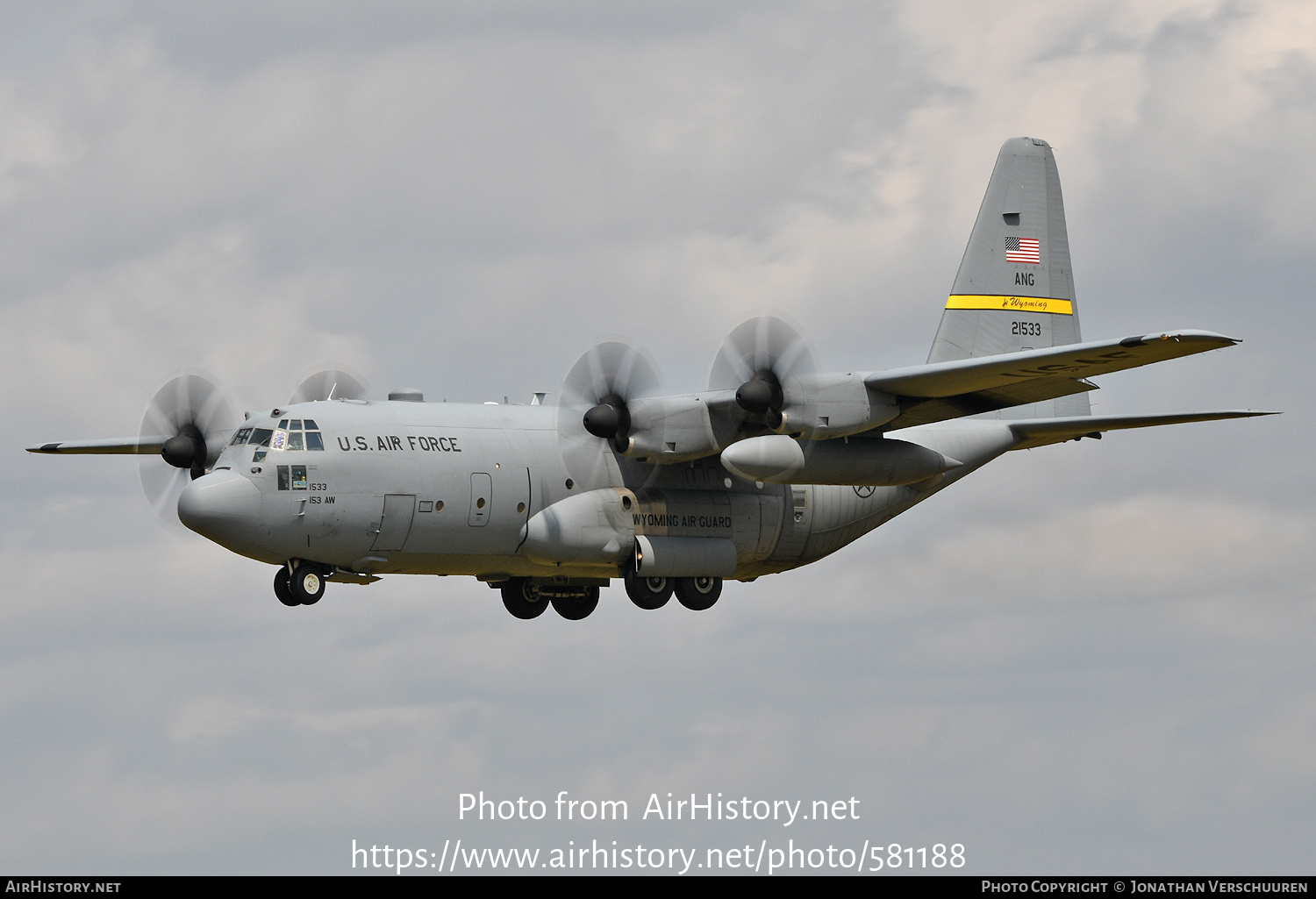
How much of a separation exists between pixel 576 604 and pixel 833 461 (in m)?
6.73

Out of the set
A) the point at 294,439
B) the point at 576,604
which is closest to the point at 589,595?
the point at 576,604

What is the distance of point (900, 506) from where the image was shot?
3472 centimetres

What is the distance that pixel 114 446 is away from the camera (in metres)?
34.4

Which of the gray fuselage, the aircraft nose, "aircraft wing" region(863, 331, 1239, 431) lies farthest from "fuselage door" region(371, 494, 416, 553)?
"aircraft wing" region(863, 331, 1239, 431)

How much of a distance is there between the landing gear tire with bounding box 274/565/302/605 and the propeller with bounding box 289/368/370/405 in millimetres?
3657

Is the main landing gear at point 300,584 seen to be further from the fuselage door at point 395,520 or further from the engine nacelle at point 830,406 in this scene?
the engine nacelle at point 830,406

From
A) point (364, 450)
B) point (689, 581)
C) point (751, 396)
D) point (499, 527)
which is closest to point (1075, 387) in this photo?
point (751, 396)

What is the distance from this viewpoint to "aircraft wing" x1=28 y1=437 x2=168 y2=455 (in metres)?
33.5

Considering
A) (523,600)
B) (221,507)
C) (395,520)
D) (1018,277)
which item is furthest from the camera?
(1018,277)

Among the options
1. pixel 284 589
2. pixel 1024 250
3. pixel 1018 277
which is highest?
pixel 1024 250

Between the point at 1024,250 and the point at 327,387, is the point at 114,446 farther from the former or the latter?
the point at 1024,250

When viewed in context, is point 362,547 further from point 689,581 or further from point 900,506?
point 900,506

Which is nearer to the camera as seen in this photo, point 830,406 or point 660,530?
point 830,406

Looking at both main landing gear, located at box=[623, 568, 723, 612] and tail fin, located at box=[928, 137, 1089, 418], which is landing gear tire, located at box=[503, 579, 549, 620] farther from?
tail fin, located at box=[928, 137, 1089, 418]
